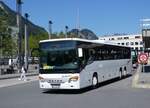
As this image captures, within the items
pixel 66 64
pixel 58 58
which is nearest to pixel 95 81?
pixel 66 64

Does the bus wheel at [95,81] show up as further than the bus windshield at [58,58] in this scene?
Yes

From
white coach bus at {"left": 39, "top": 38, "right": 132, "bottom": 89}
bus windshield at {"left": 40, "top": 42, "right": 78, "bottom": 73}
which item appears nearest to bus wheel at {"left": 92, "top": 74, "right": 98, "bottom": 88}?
white coach bus at {"left": 39, "top": 38, "right": 132, "bottom": 89}

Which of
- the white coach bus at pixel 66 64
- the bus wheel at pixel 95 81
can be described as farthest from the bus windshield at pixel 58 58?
the bus wheel at pixel 95 81

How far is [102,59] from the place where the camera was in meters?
24.6

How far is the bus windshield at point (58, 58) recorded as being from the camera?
65.8ft

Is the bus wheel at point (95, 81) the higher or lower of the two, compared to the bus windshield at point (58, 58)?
lower

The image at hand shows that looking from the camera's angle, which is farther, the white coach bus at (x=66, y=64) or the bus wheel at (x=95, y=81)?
the bus wheel at (x=95, y=81)

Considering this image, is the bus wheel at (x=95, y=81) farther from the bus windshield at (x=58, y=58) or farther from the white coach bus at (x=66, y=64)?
the bus windshield at (x=58, y=58)

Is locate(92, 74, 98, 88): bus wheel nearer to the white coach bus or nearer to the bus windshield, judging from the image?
the white coach bus

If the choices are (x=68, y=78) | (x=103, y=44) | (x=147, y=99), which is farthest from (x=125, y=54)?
(x=147, y=99)

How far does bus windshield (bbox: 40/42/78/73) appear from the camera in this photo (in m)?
20.0

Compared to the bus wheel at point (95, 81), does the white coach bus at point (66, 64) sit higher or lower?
higher

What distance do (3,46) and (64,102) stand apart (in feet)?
138

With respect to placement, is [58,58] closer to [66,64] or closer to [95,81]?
[66,64]
